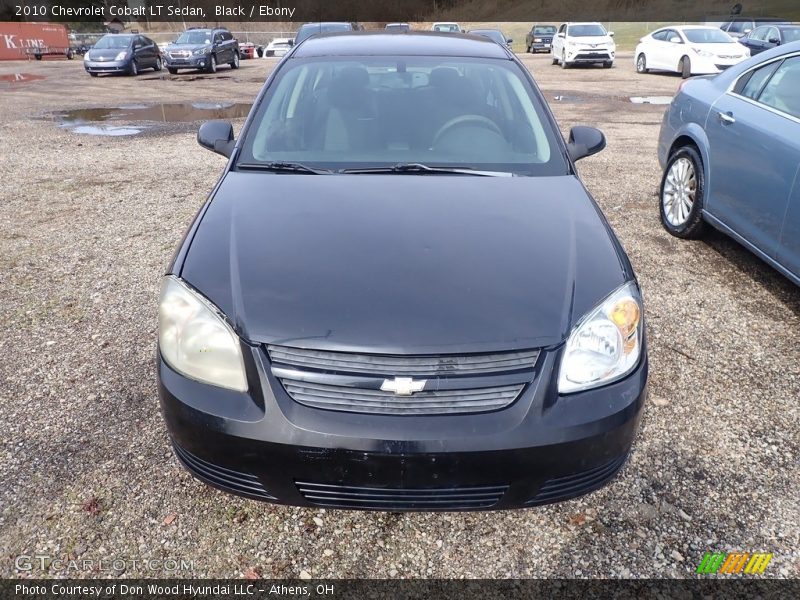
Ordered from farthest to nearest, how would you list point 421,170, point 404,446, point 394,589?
point 421,170
point 394,589
point 404,446

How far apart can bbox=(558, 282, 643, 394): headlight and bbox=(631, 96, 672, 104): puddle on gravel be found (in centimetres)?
1211

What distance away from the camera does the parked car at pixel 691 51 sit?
49.7 ft

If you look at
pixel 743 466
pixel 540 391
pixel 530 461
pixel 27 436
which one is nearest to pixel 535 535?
pixel 530 461

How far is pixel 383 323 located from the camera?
1.82 m

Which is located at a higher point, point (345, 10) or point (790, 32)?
point (345, 10)

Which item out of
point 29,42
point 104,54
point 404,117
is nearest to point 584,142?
point 404,117

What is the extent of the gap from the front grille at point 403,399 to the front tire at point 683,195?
3.46 m

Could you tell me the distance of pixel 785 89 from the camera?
3.79m

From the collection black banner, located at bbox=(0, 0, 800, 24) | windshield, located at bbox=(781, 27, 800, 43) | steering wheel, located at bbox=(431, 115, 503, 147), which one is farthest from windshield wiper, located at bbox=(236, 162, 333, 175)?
black banner, located at bbox=(0, 0, 800, 24)

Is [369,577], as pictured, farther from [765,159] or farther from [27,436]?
[765,159]

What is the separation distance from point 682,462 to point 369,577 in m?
1.39

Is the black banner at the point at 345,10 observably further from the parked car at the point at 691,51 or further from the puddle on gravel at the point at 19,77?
Answer: the parked car at the point at 691,51

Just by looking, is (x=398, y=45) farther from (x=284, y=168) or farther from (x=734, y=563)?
(x=734, y=563)

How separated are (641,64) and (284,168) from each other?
19040mm
